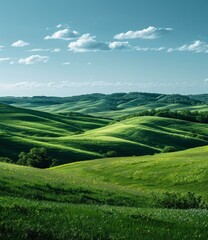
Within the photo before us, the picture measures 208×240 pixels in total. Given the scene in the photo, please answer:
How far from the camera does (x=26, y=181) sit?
3912 cm

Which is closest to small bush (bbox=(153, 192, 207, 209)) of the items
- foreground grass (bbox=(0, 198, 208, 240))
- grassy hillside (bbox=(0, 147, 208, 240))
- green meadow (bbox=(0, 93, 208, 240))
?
green meadow (bbox=(0, 93, 208, 240))

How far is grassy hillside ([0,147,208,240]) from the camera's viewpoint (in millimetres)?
11742

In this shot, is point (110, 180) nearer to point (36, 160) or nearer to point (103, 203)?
point (103, 203)

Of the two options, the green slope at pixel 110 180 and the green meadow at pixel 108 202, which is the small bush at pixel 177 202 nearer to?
the green meadow at pixel 108 202

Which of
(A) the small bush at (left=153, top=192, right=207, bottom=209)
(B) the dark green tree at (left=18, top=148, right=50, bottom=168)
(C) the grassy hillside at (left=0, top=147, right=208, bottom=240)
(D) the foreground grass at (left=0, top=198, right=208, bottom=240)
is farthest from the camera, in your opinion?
(B) the dark green tree at (left=18, top=148, right=50, bottom=168)

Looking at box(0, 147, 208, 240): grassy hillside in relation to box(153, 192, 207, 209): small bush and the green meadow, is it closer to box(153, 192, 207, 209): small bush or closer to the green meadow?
the green meadow

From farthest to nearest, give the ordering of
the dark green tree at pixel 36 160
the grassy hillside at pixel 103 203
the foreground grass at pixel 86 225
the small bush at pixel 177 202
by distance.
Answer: the dark green tree at pixel 36 160 < the small bush at pixel 177 202 < the grassy hillside at pixel 103 203 < the foreground grass at pixel 86 225

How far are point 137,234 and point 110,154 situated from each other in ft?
525

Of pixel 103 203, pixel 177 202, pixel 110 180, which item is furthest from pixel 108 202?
pixel 110 180

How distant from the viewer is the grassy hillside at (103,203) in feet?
38.5

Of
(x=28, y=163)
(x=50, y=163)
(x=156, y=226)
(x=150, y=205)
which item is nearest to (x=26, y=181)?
(x=150, y=205)

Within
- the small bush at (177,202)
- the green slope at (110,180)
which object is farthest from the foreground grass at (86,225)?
the small bush at (177,202)

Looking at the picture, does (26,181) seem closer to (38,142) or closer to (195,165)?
A: (195,165)

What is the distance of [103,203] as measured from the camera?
38.2m
